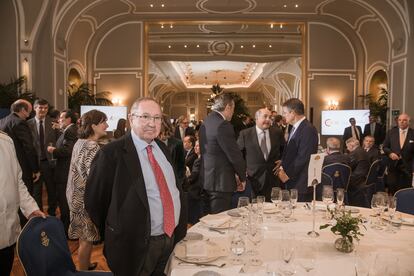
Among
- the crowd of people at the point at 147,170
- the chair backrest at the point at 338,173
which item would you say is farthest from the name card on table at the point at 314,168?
the chair backrest at the point at 338,173

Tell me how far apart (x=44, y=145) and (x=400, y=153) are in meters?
5.51

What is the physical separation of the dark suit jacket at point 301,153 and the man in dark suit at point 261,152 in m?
0.84

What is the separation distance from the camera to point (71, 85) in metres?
10.7

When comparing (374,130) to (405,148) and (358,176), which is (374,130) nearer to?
(405,148)

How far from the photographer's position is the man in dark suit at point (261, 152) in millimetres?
4469

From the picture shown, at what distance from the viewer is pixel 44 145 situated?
5.16 metres

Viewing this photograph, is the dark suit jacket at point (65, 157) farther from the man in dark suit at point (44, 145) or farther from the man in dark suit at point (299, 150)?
the man in dark suit at point (299, 150)

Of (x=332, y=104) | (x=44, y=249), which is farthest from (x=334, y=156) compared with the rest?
(x=332, y=104)

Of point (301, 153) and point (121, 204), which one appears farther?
point (301, 153)

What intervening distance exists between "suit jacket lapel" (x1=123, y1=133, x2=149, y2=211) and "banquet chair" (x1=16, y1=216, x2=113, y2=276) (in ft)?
1.79

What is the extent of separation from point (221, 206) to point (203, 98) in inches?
739

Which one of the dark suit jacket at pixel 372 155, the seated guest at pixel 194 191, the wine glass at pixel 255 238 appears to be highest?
the dark suit jacket at pixel 372 155

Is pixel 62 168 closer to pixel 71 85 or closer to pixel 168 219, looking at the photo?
pixel 168 219

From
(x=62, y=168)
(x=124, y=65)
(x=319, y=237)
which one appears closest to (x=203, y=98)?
(x=124, y=65)
